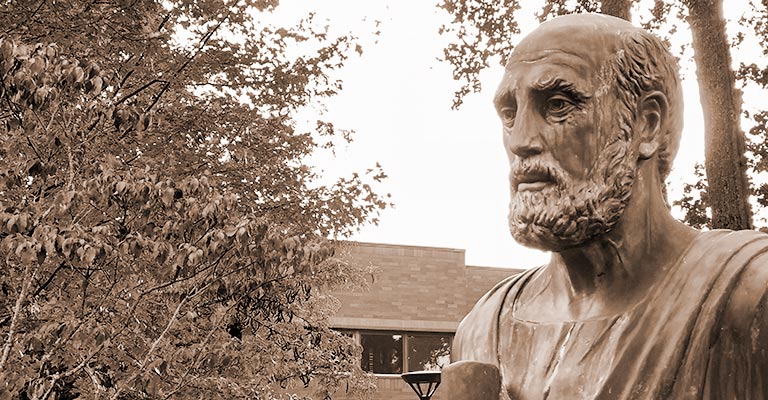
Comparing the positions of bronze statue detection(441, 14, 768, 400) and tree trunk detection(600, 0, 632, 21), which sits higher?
tree trunk detection(600, 0, 632, 21)

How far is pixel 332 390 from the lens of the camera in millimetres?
15070

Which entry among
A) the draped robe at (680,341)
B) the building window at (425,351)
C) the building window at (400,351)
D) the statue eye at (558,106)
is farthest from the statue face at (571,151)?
the building window at (425,351)

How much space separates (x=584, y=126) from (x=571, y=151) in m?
0.06

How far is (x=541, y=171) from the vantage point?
192 cm

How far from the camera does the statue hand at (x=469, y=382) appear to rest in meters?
1.90

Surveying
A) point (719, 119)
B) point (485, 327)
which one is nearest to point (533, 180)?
point (485, 327)

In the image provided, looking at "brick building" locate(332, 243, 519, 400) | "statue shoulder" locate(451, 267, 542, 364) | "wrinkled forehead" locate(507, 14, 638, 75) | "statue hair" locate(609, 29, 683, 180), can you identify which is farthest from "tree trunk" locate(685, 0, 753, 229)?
"brick building" locate(332, 243, 519, 400)

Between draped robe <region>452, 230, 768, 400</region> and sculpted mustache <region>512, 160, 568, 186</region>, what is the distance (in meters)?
0.32

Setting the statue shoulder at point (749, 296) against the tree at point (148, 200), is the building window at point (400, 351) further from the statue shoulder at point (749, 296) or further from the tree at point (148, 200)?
the statue shoulder at point (749, 296)

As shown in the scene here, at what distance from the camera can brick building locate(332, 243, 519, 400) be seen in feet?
87.8

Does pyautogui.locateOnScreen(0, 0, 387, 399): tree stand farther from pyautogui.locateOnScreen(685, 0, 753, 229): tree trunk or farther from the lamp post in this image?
pyautogui.locateOnScreen(685, 0, 753, 229): tree trunk

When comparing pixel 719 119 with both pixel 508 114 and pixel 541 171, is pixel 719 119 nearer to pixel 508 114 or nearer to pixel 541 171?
pixel 508 114

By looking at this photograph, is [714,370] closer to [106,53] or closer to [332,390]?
[106,53]

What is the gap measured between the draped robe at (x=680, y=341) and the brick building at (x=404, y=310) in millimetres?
24360
